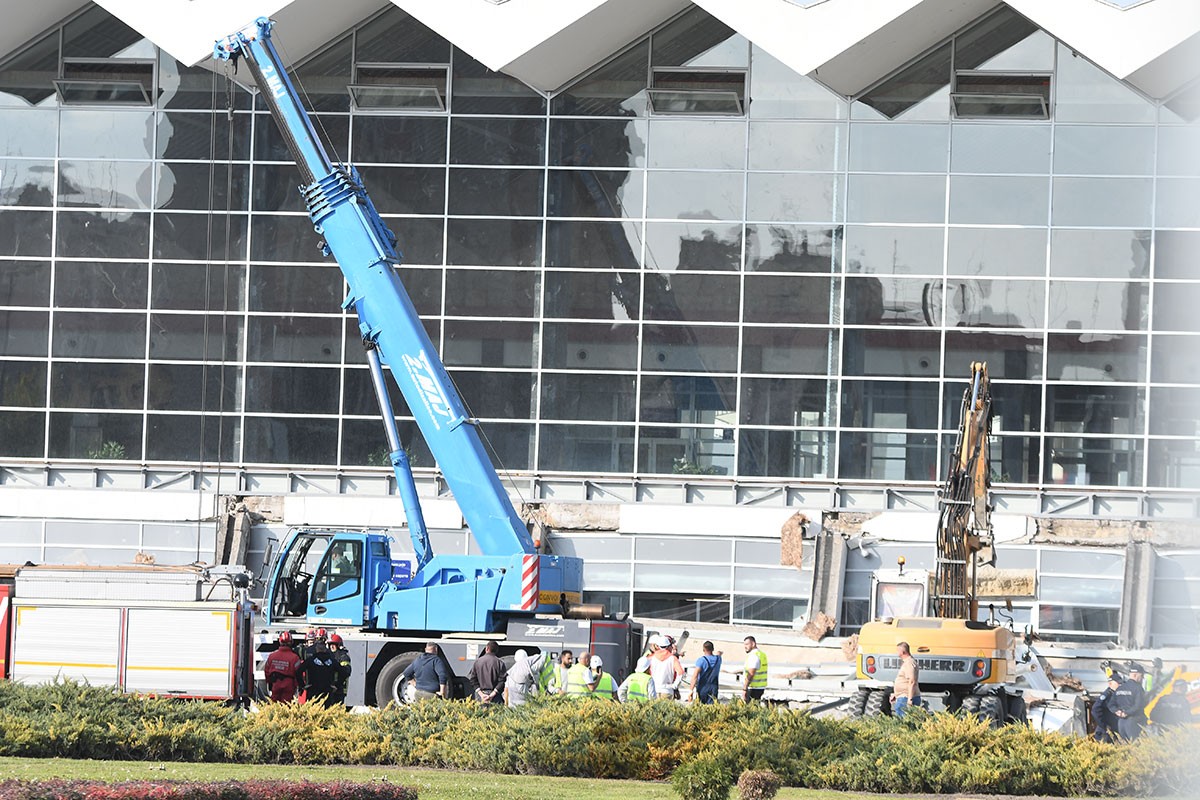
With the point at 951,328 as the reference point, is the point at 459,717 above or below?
below

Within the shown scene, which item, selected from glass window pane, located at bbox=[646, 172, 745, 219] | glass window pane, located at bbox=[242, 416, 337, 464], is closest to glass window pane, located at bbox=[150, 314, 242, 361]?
glass window pane, located at bbox=[242, 416, 337, 464]

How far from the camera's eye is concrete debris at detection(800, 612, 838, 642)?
3044 cm

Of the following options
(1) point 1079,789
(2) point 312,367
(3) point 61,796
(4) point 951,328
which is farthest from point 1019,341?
(3) point 61,796

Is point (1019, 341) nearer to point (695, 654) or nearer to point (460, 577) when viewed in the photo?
point (695, 654)

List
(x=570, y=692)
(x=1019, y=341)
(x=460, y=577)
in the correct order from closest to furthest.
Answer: (x=570, y=692) < (x=460, y=577) < (x=1019, y=341)

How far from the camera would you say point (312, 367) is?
108 feet

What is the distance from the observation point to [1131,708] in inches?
782

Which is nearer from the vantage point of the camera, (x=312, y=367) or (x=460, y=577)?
(x=460, y=577)

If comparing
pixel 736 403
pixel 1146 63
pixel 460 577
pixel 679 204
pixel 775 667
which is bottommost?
pixel 775 667

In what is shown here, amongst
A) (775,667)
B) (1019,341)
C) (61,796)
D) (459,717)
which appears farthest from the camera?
(1019,341)

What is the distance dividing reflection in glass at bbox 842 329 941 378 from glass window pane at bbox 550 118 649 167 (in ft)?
18.3

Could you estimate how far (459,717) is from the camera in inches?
642

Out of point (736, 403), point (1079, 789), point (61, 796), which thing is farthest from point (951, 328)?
point (61, 796)

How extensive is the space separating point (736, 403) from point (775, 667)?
243 inches
